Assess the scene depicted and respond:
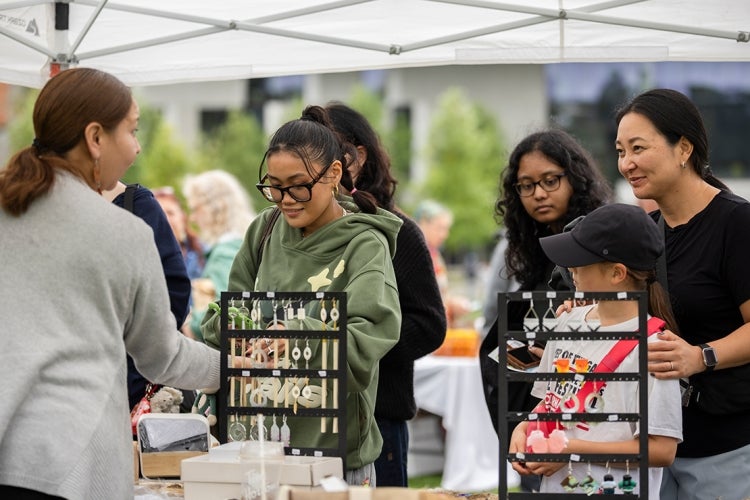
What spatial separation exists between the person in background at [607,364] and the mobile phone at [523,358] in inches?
19.3

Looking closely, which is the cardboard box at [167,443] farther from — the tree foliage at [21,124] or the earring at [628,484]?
the tree foliage at [21,124]

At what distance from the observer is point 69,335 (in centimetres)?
203

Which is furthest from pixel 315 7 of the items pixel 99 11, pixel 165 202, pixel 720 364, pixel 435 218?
pixel 435 218

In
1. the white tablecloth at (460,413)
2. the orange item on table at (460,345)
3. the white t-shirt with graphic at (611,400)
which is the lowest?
the white tablecloth at (460,413)

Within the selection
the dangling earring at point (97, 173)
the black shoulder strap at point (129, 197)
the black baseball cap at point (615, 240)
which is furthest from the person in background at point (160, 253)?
the black baseball cap at point (615, 240)

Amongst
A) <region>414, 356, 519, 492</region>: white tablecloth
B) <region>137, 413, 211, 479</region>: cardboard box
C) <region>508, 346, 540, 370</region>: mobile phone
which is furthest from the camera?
<region>414, 356, 519, 492</region>: white tablecloth

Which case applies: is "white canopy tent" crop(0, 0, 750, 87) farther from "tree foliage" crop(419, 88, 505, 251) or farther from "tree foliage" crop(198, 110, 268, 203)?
"tree foliage" crop(419, 88, 505, 251)

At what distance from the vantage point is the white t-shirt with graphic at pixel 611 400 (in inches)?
90.4

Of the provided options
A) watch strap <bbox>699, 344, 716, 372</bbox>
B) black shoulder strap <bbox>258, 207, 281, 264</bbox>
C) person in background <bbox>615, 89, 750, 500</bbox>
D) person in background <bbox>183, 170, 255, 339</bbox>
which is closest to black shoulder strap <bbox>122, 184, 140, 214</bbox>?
black shoulder strap <bbox>258, 207, 281, 264</bbox>

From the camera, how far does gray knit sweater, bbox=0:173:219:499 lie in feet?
6.52

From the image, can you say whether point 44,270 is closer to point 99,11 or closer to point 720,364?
point 720,364

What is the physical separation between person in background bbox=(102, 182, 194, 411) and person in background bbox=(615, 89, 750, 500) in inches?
53.4

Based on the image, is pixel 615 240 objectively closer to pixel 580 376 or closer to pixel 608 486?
pixel 580 376

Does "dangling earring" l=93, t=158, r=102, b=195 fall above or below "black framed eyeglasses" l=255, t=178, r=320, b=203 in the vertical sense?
above
